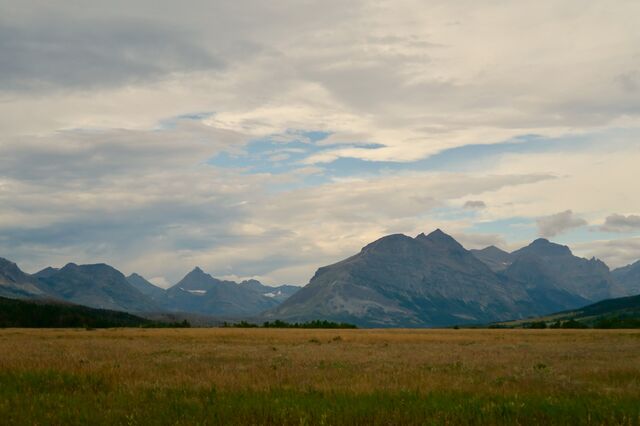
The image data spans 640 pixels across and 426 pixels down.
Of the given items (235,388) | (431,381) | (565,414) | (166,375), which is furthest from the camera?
(166,375)

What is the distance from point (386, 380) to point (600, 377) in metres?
8.51

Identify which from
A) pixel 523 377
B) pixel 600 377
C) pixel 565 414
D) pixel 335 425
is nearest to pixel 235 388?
pixel 335 425

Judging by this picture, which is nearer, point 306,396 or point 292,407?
point 292,407

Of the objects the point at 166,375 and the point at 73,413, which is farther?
the point at 166,375

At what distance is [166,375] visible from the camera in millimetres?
21750

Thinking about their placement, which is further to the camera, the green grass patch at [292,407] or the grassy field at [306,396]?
the grassy field at [306,396]

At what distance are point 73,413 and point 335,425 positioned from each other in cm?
623

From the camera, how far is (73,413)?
1383 cm

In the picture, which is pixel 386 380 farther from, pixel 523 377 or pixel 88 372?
pixel 88 372

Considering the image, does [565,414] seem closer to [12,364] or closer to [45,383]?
[45,383]

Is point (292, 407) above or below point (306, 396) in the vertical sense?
above

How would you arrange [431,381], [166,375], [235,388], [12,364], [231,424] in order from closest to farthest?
[231,424] < [235,388] < [431,381] < [166,375] < [12,364]

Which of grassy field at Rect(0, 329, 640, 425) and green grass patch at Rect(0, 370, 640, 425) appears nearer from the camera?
green grass patch at Rect(0, 370, 640, 425)

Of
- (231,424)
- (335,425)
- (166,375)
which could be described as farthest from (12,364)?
(335,425)
